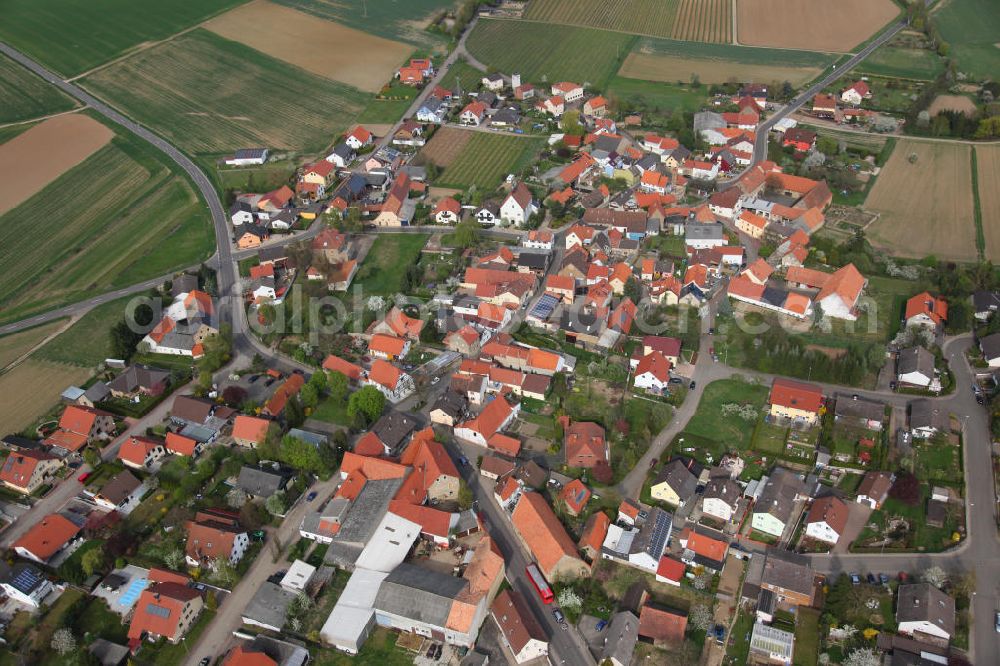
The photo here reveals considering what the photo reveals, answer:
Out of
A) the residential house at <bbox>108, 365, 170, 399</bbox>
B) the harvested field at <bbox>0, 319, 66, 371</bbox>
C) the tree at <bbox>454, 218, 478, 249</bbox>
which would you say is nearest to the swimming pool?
the residential house at <bbox>108, 365, 170, 399</bbox>

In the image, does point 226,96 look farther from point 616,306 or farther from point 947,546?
point 947,546

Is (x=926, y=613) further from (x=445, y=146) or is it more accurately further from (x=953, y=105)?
(x=953, y=105)

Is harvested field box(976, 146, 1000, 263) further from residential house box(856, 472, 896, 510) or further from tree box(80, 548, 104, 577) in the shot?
tree box(80, 548, 104, 577)

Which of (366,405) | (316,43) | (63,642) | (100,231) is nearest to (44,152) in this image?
(100,231)

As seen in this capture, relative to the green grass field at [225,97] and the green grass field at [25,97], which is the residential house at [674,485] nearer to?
the green grass field at [225,97]

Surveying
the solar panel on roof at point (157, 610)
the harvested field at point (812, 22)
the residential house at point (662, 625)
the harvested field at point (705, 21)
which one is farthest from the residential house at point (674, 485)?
the harvested field at point (705, 21)
